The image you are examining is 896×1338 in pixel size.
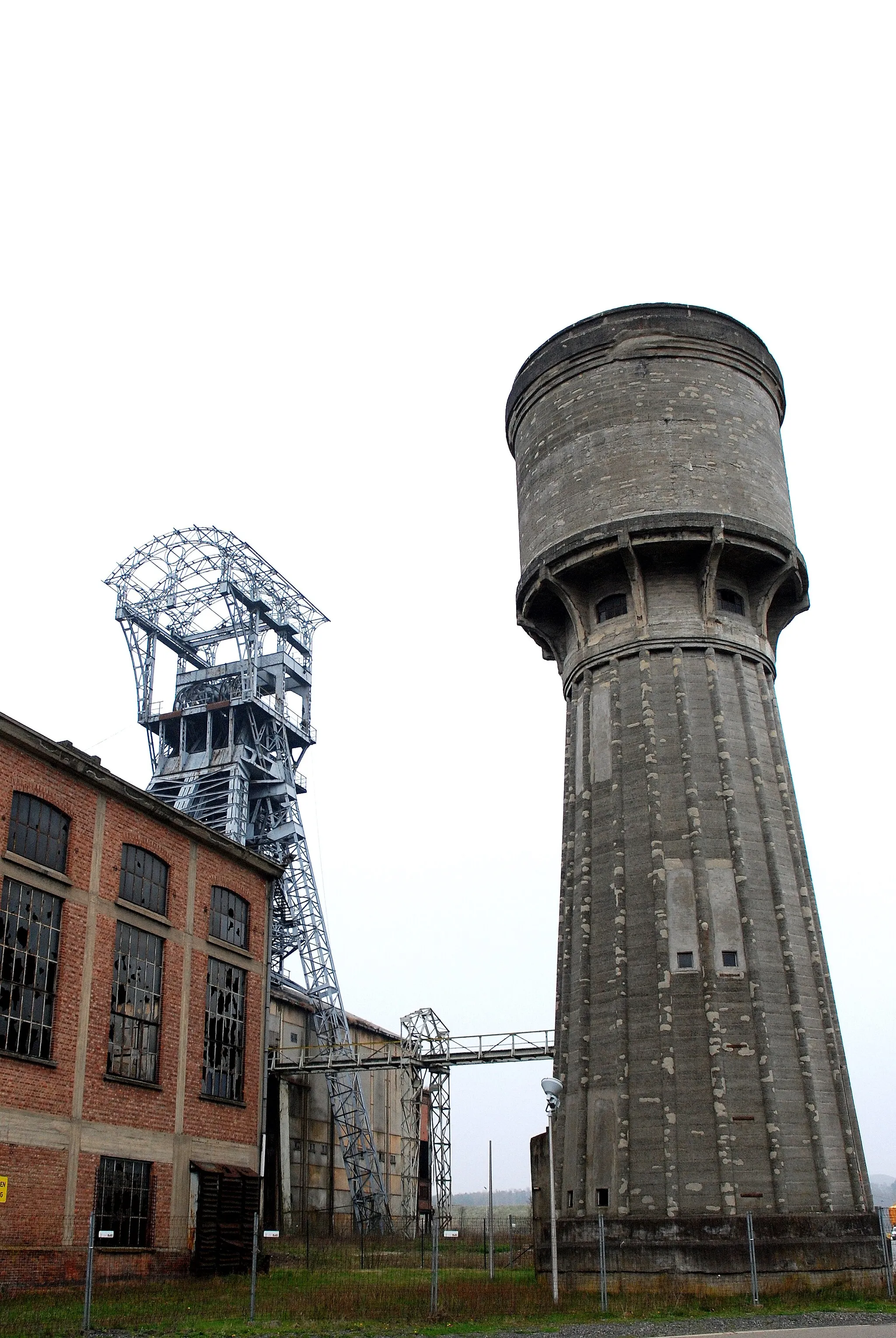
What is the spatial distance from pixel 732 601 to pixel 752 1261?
12917 millimetres

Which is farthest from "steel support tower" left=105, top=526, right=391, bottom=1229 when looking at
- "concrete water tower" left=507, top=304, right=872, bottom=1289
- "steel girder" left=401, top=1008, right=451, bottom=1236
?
"concrete water tower" left=507, top=304, right=872, bottom=1289

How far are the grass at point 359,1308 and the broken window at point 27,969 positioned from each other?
4.30 m

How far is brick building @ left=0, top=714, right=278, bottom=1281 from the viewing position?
70.0 feet

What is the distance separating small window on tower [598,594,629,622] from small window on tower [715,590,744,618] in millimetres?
2024

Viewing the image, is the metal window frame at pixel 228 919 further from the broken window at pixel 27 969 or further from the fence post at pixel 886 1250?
the fence post at pixel 886 1250

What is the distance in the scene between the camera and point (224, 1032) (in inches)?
1085

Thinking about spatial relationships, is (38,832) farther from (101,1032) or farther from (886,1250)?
(886,1250)

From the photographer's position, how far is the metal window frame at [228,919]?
28.1 m

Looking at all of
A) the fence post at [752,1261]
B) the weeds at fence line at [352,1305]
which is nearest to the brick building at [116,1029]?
the weeds at fence line at [352,1305]

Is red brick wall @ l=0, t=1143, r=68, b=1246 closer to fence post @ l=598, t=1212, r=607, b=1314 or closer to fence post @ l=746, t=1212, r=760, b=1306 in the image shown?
fence post @ l=598, t=1212, r=607, b=1314

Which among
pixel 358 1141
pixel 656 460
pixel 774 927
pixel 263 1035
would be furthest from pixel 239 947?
pixel 358 1141

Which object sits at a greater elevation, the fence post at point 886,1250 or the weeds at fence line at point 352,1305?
the fence post at point 886,1250

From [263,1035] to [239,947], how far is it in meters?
2.44

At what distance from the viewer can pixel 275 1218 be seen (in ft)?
124
